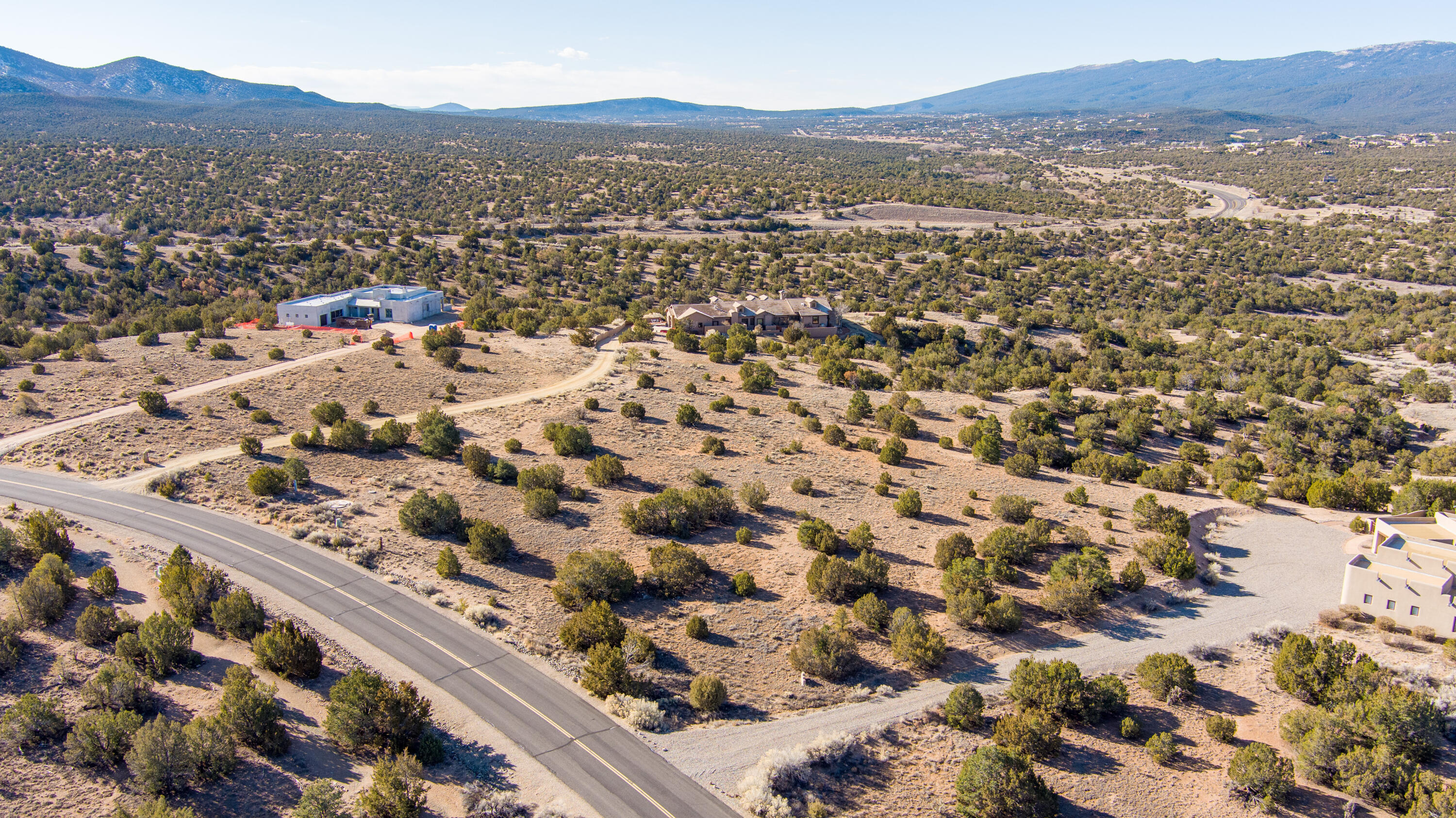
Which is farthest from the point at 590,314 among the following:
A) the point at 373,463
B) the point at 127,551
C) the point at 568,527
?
the point at 127,551

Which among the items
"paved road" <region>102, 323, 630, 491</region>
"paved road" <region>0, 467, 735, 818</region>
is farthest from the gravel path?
"paved road" <region>102, 323, 630, 491</region>

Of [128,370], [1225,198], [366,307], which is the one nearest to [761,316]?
[366,307]

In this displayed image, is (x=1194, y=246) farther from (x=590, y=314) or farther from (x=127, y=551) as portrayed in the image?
(x=127, y=551)

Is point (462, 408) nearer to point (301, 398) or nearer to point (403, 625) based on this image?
point (301, 398)

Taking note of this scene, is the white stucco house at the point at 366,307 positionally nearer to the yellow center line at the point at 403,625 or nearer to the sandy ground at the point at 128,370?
the sandy ground at the point at 128,370

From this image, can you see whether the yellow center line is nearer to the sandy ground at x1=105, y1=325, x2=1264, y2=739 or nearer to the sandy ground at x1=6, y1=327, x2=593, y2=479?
the sandy ground at x1=105, y1=325, x2=1264, y2=739
